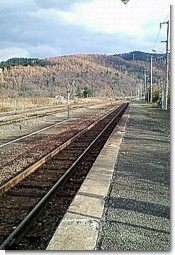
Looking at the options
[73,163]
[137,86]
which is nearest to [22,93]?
[137,86]

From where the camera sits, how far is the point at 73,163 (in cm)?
764

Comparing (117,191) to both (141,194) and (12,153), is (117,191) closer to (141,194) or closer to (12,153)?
(141,194)

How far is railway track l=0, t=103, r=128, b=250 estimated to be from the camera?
12.1ft

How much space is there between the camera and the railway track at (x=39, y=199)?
3.69 m

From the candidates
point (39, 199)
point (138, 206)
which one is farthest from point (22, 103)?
point (138, 206)

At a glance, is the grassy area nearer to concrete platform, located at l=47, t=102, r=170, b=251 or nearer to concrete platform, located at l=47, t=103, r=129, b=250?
concrete platform, located at l=47, t=102, r=170, b=251

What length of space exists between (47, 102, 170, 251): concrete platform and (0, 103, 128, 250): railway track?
316 millimetres

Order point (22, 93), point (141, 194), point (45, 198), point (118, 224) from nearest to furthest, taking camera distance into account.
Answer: point (118, 224), point (141, 194), point (45, 198), point (22, 93)

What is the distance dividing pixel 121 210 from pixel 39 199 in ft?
4.91

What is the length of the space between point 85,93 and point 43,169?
180 feet

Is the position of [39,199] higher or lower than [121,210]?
lower

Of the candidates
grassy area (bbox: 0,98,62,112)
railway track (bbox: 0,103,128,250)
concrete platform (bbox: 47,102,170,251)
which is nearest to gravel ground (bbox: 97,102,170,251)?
concrete platform (bbox: 47,102,170,251)

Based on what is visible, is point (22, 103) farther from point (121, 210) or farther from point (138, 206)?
point (121, 210)

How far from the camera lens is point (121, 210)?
13.0 feet
